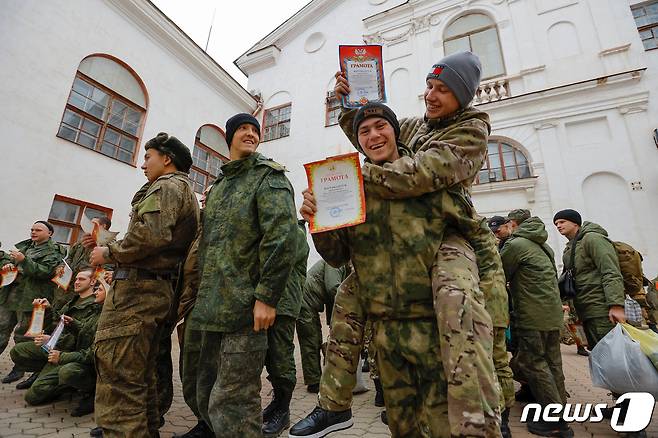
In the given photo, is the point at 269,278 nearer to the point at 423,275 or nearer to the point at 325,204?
the point at 325,204

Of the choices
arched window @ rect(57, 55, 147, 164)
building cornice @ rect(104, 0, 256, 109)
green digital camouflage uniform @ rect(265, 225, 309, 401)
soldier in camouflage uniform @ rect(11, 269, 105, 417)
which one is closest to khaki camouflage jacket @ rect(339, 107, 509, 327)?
green digital camouflage uniform @ rect(265, 225, 309, 401)

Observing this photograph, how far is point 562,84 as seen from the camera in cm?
916

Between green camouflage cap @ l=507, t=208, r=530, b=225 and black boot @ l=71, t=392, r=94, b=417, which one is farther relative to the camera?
green camouflage cap @ l=507, t=208, r=530, b=225

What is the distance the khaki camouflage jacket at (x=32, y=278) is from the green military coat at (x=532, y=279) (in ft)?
18.3

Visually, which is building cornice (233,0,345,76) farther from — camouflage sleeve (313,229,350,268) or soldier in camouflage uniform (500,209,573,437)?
camouflage sleeve (313,229,350,268)

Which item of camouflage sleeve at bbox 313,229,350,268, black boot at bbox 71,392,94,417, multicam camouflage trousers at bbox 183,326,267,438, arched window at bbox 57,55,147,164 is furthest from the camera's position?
arched window at bbox 57,55,147,164

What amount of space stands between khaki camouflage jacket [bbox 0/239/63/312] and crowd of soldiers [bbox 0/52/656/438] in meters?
1.19

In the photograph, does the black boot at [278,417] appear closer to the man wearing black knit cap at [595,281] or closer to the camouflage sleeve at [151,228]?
the camouflage sleeve at [151,228]

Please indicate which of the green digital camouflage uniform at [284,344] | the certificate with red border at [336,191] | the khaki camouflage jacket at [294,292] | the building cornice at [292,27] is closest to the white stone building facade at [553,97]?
the building cornice at [292,27]

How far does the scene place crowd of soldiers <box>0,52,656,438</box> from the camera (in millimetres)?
1236

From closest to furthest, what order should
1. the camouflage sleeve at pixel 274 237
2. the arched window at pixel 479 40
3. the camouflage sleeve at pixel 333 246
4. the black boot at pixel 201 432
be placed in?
the camouflage sleeve at pixel 333 246 → the camouflage sleeve at pixel 274 237 → the black boot at pixel 201 432 → the arched window at pixel 479 40

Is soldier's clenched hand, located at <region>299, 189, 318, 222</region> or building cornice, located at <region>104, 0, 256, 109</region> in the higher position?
building cornice, located at <region>104, 0, 256, 109</region>

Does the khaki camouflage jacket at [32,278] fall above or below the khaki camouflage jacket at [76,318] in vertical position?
above

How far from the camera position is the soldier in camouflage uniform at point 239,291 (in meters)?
1.70
